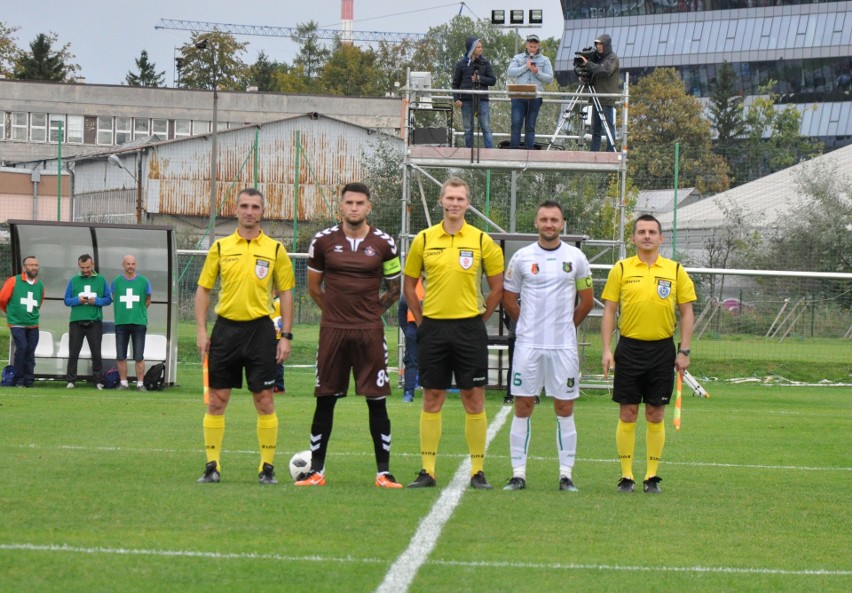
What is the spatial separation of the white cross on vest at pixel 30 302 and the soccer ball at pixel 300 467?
36.7ft

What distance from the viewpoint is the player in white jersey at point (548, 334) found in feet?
29.8

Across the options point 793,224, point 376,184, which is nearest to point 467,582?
point 793,224

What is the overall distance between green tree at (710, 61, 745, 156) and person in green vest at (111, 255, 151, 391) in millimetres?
66612

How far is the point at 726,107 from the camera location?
83375mm

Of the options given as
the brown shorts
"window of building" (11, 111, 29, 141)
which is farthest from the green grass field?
"window of building" (11, 111, 29, 141)

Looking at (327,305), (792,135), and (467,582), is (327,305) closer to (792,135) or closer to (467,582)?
(467,582)

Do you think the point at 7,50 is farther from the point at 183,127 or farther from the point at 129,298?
the point at 129,298

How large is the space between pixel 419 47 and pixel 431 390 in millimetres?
89658

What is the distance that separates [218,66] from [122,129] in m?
20.6

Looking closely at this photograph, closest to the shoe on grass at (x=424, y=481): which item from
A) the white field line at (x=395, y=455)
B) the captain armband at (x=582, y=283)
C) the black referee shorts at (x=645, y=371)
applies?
the black referee shorts at (x=645, y=371)

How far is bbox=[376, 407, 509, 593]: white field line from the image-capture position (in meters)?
5.81

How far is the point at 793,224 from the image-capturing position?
30.5 m

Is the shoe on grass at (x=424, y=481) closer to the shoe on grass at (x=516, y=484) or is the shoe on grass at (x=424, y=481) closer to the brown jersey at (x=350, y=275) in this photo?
the shoe on grass at (x=516, y=484)

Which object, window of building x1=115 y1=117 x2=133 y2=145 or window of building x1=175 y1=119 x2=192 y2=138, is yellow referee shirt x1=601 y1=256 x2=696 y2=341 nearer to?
window of building x1=175 y1=119 x2=192 y2=138
